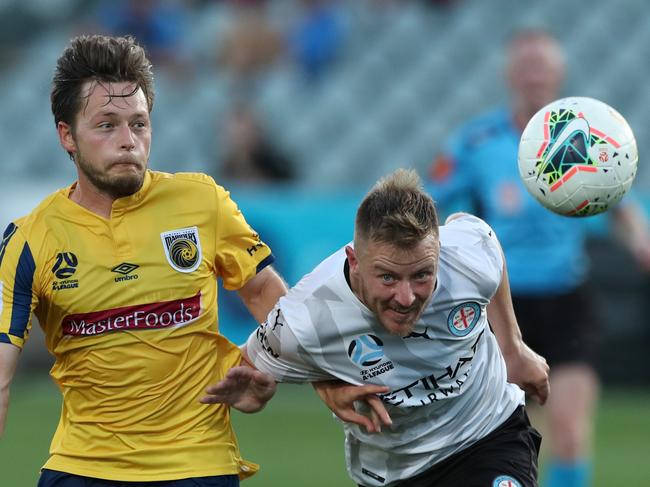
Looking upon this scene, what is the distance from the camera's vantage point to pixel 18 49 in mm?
16938

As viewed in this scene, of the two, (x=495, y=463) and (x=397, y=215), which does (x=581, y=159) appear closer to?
(x=397, y=215)

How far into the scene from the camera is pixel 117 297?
177 inches

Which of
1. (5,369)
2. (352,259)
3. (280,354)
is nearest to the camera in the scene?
(5,369)

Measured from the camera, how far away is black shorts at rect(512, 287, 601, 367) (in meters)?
7.61

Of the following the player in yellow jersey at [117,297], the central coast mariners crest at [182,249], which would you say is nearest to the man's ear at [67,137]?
the player in yellow jersey at [117,297]

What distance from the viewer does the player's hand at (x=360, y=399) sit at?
14.6 feet

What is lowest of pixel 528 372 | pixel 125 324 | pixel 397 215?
pixel 125 324

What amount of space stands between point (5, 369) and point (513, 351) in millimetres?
1976

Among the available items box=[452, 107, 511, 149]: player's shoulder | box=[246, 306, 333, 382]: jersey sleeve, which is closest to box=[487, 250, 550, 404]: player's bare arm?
box=[246, 306, 333, 382]: jersey sleeve

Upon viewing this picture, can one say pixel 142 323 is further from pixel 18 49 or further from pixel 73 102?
pixel 18 49

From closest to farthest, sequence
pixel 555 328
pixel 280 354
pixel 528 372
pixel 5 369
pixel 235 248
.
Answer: pixel 5 369
pixel 280 354
pixel 235 248
pixel 528 372
pixel 555 328

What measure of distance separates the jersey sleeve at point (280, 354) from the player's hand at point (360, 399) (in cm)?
12

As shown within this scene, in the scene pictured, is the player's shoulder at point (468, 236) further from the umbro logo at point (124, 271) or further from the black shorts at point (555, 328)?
the black shorts at point (555, 328)

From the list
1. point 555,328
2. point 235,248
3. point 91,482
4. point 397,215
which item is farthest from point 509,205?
point 91,482
